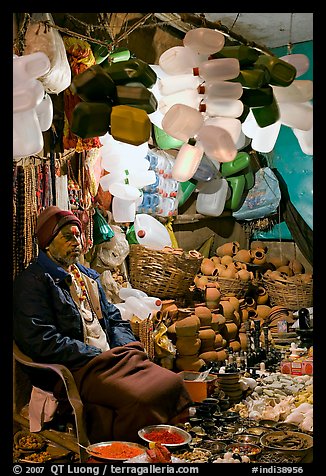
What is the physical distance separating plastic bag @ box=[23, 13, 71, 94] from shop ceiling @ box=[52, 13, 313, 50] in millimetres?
349

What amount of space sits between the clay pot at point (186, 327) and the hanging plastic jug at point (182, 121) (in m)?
1.78

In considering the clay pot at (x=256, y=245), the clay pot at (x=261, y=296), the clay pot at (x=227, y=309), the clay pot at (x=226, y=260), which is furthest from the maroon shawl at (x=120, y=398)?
the clay pot at (x=256, y=245)

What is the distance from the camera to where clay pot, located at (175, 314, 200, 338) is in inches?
162

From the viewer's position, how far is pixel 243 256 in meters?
5.27

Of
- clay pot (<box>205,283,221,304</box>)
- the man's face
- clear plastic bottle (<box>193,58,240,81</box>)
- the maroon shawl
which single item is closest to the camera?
clear plastic bottle (<box>193,58,240,81</box>)

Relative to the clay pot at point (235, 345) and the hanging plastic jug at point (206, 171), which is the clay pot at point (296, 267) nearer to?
the clay pot at point (235, 345)

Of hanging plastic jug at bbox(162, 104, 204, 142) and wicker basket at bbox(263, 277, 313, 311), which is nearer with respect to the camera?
hanging plastic jug at bbox(162, 104, 204, 142)

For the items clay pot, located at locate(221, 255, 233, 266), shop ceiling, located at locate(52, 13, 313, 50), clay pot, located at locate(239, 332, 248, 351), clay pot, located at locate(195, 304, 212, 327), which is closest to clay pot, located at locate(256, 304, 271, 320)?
clay pot, located at locate(239, 332, 248, 351)

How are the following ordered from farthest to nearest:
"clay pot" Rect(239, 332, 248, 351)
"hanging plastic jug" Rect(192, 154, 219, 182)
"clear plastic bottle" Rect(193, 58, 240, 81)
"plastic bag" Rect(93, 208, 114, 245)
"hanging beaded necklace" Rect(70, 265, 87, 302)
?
"clay pot" Rect(239, 332, 248, 351)
"hanging plastic jug" Rect(192, 154, 219, 182)
"plastic bag" Rect(93, 208, 114, 245)
"hanging beaded necklace" Rect(70, 265, 87, 302)
"clear plastic bottle" Rect(193, 58, 240, 81)

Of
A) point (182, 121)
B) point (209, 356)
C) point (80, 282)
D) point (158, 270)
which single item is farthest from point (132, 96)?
point (209, 356)

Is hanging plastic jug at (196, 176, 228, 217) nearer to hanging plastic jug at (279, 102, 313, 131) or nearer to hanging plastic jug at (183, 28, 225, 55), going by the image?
hanging plastic jug at (279, 102, 313, 131)

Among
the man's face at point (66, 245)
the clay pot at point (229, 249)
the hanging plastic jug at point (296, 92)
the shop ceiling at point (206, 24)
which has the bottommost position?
the clay pot at point (229, 249)

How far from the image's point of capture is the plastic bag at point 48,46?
8.86 feet

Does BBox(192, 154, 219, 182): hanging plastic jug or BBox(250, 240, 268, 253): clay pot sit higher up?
BBox(192, 154, 219, 182): hanging plastic jug
